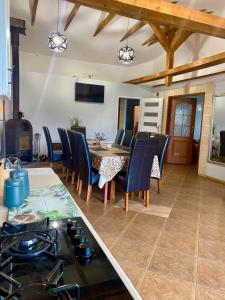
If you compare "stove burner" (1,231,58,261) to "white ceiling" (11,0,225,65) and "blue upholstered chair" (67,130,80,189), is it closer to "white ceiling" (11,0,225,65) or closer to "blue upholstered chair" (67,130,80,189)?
"blue upholstered chair" (67,130,80,189)

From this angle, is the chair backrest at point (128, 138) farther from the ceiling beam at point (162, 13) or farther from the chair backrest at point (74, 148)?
the ceiling beam at point (162, 13)

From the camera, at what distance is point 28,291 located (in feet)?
1.91

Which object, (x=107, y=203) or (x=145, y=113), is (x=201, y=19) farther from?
(x=145, y=113)

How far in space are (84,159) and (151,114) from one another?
14.0 feet

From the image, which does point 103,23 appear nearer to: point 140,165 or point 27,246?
point 140,165

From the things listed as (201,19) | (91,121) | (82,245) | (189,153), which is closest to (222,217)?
(201,19)

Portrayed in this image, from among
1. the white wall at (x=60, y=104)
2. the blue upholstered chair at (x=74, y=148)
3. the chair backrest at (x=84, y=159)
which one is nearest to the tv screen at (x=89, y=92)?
the white wall at (x=60, y=104)

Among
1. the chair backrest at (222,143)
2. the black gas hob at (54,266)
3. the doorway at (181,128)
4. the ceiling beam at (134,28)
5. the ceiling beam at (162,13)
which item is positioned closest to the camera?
the black gas hob at (54,266)

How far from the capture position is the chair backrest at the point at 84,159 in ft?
10.7

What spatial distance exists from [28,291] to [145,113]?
7021 mm

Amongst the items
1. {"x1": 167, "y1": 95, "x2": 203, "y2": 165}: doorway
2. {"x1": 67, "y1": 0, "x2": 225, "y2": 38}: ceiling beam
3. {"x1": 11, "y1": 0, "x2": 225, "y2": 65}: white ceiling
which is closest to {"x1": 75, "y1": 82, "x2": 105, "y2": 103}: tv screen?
{"x1": 11, "y1": 0, "x2": 225, "y2": 65}: white ceiling

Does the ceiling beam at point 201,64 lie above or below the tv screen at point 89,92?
above

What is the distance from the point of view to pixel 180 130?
6.89 m

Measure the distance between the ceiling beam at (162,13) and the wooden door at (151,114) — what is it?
386 cm
